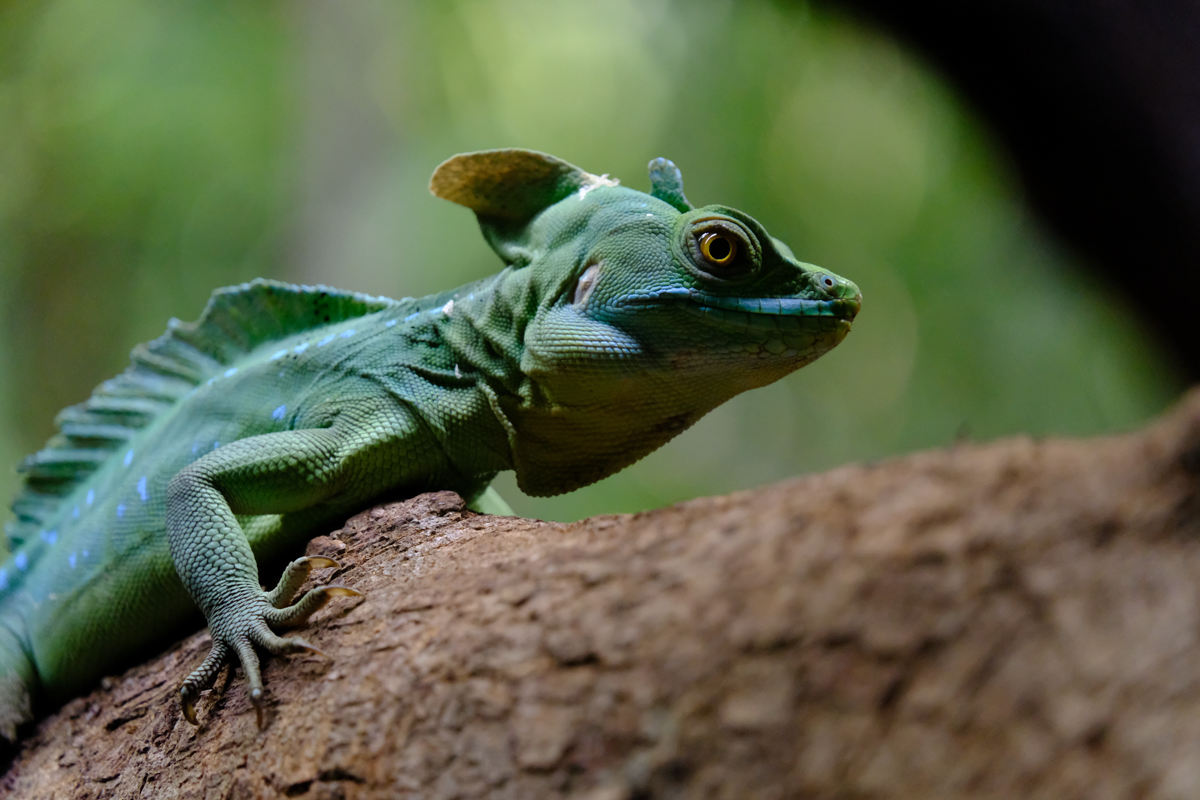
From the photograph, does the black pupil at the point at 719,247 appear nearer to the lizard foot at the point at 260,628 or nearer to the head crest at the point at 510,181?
the head crest at the point at 510,181

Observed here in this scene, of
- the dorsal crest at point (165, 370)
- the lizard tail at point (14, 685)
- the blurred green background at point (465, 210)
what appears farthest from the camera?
the blurred green background at point (465, 210)

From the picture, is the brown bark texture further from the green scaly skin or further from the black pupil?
the black pupil

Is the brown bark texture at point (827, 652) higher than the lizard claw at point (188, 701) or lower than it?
higher

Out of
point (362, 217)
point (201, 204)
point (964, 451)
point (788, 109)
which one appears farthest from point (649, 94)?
point (964, 451)

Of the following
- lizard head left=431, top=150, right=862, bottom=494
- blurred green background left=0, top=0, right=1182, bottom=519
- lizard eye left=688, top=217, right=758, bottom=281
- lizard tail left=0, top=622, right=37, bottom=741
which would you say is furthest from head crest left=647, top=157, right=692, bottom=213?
blurred green background left=0, top=0, right=1182, bottom=519

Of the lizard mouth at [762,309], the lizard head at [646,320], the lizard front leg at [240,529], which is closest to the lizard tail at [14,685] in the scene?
the lizard front leg at [240,529]

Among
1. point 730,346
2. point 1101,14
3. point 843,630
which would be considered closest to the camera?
point 843,630

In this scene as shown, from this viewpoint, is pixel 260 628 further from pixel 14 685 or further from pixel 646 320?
pixel 14 685

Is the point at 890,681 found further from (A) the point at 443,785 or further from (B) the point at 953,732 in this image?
(A) the point at 443,785
